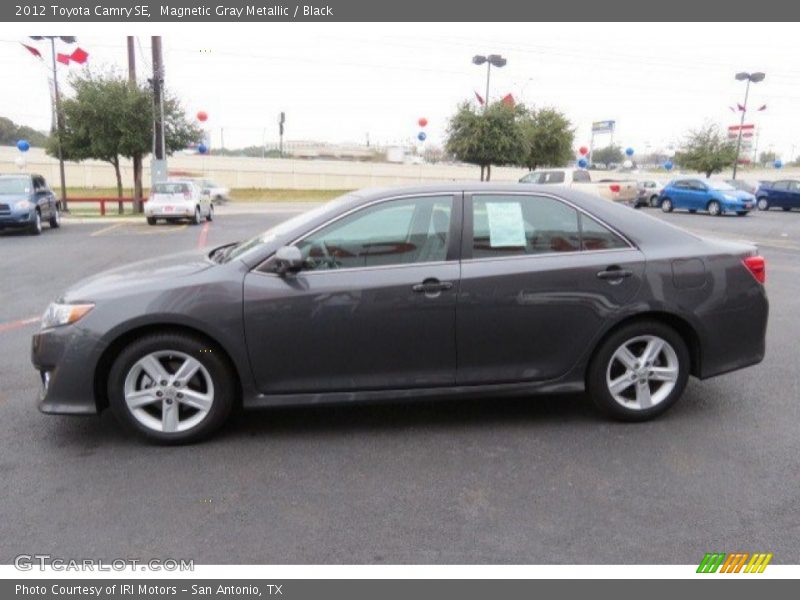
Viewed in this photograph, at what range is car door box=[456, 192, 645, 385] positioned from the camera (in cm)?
431

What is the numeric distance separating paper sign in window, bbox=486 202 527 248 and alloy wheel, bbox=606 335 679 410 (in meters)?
0.99

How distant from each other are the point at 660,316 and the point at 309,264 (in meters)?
2.33

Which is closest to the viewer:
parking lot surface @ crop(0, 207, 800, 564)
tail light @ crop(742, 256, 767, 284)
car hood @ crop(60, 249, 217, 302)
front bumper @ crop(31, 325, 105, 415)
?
parking lot surface @ crop(0, 207, 800, 564)

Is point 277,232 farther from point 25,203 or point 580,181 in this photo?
point 580,181

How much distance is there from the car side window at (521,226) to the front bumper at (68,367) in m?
2.42

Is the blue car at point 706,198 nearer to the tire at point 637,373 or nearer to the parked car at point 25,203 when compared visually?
the parked car at point 25,203

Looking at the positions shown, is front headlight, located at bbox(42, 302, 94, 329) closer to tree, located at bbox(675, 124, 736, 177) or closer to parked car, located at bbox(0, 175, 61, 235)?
parked car, located at bbox(0, 175, 61, 235)

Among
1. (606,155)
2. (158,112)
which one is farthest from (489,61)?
(606,155)

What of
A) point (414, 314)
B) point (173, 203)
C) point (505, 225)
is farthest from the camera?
point (173, 203)

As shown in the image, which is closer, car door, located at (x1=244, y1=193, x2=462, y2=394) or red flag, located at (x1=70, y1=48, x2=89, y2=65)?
car door, located at (x1=244, y1=193, x2=462, y2=394)

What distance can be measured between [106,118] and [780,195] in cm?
2882

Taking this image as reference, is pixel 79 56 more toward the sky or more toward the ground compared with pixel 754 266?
more toward the sky

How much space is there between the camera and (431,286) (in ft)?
13.8

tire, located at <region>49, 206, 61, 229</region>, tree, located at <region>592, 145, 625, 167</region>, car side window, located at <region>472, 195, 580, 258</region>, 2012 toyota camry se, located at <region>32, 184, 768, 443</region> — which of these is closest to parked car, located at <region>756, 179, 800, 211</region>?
tire, located at <region>49, 206, 61, 229</region>
